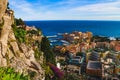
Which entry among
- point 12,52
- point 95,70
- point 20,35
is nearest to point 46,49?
point 20,35

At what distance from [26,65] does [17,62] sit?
117cm

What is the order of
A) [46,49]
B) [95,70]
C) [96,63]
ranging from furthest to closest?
[96,63] < [95,70] < [46,49]

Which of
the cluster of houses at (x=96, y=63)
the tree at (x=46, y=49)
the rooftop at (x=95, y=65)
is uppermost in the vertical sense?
the tree at (x=46, y=49)

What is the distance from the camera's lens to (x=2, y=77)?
7.05 m

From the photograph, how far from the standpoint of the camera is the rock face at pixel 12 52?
12.9 m

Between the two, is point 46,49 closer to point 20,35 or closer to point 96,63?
point 20,35

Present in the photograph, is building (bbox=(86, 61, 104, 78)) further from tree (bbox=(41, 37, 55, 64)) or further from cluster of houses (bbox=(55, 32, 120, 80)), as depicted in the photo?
tree (bbox=(41, 37, 55, 64))

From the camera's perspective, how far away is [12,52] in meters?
14.8

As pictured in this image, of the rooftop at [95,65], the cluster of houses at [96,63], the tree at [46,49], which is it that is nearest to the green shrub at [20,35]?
the tree at [46,49]

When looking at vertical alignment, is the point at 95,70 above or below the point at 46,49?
below

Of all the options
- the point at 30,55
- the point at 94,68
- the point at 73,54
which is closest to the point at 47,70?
the point at 30,55

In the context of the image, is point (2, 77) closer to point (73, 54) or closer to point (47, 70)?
point (47, 70)

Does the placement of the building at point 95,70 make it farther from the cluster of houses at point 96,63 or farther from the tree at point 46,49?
the tree at point 46,49

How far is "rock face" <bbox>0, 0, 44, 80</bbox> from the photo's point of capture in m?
12.9
